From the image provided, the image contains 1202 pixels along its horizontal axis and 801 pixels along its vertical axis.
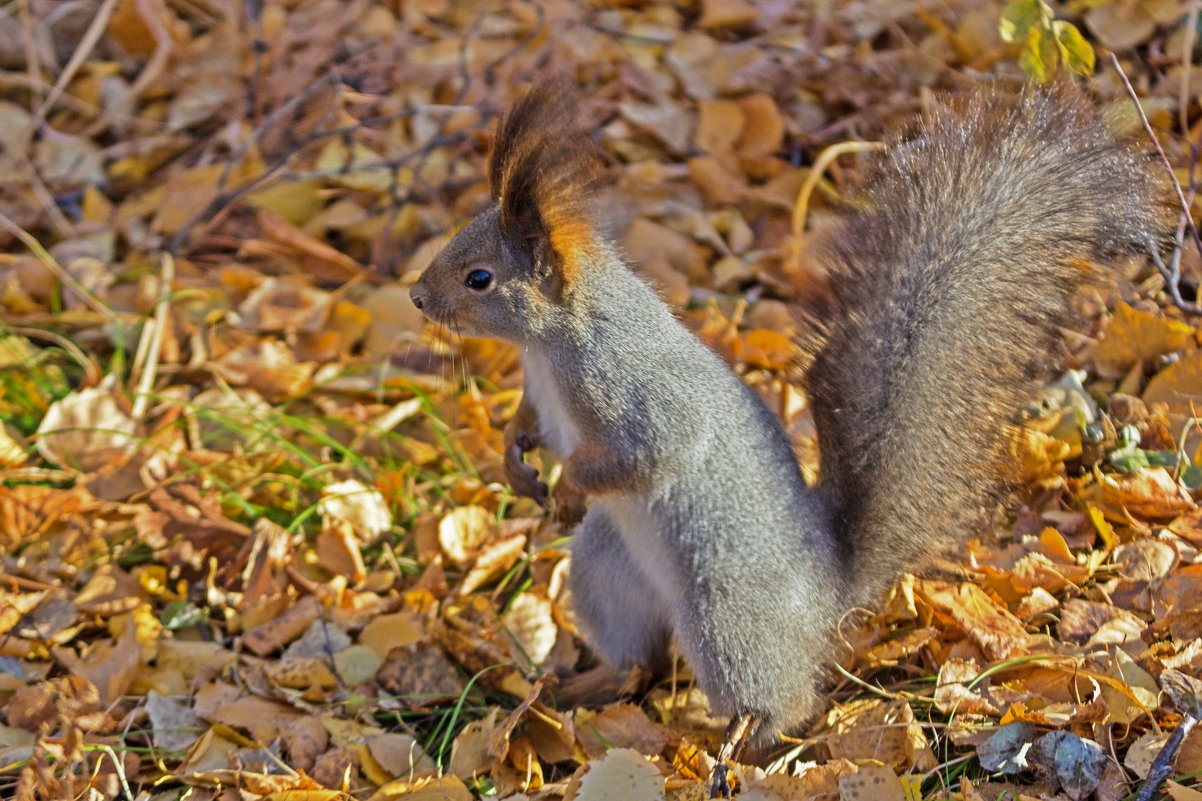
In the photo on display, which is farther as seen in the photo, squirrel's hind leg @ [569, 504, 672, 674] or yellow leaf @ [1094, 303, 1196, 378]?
yellow leaf @ [1094, 303, 1196, 378]

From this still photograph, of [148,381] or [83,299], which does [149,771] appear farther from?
[83,299]

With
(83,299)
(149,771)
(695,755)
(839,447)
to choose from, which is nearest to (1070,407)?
(839,447)

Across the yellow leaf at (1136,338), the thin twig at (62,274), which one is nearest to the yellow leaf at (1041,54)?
the yellow leaf at (1136,338)

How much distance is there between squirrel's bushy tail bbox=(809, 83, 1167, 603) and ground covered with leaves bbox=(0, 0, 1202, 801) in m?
0.15

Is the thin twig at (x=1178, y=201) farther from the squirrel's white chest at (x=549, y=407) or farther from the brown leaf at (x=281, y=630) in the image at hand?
the brown leaf at (x=281, y=630)

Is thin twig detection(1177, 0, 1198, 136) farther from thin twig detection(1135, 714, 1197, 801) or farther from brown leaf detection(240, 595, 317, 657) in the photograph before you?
brown leaf detection(240, 595, 317, 657)

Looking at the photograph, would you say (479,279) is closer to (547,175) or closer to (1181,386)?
(547,175)

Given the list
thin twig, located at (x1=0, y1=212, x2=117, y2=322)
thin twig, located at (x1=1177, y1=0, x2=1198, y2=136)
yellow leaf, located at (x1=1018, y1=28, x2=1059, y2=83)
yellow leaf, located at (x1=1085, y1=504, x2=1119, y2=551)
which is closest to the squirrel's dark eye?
yellow leaf, located at (x1=1018, y1=28, x2=1059, y2=83)

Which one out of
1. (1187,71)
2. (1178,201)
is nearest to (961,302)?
(1178,201)

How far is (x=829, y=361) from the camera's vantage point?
1842mm

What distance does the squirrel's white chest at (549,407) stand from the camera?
189cm

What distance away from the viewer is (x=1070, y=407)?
2.21 m

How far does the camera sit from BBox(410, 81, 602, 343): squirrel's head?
1.68 metres

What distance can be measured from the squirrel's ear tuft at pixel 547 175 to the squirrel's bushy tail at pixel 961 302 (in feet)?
1.53
